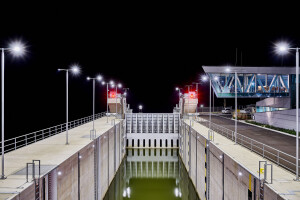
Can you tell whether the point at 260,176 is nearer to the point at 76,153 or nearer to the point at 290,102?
the point at 76,153

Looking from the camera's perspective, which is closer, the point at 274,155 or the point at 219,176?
the point at 274,155

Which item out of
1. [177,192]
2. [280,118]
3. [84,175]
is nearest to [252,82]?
[280,118]

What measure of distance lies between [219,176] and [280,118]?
20464mm

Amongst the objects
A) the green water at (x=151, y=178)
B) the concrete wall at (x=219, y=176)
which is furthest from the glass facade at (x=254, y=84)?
the concrete wall at (x=219, y=176)

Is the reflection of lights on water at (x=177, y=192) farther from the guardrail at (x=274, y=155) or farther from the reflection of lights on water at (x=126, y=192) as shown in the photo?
the guardrail at (x=274, y=155)

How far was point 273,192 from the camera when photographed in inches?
442

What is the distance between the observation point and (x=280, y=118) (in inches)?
1438

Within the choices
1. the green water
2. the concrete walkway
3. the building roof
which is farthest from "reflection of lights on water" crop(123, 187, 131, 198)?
the building roof

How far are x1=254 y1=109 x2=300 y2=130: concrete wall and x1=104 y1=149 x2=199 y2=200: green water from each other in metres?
13.3

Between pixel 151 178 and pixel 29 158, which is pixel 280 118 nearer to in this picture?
pixel 151 178

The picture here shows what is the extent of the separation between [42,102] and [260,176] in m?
114

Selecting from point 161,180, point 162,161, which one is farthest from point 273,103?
point 161,180

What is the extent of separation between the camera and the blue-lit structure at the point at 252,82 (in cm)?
5050

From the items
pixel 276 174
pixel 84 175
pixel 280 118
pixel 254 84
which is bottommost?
pixel 84 175
